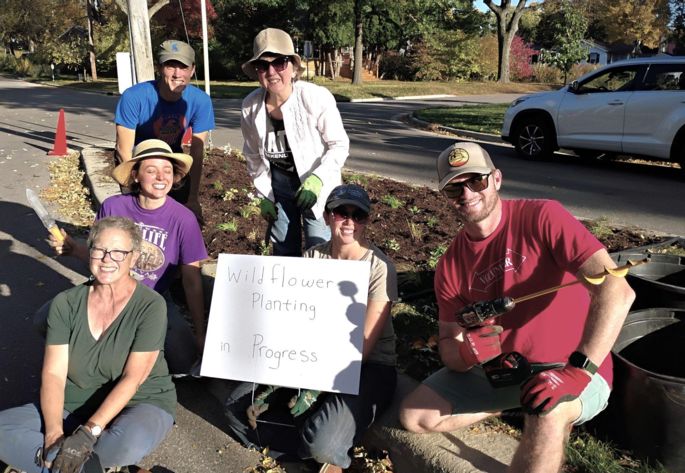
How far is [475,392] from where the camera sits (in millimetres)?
2635

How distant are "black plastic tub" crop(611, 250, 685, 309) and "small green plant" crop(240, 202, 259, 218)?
3.51 m

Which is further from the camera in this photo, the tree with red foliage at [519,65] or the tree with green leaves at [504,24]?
the tree with red foliage at [519,65]

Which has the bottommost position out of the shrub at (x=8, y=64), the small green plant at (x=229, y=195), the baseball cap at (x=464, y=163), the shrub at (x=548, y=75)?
the small green plant at (x=229, y=195)

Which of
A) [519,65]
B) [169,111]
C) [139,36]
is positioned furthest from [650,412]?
[519,65]

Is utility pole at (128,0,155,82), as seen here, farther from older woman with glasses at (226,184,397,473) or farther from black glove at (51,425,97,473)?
black glove at (51,425,97,473)

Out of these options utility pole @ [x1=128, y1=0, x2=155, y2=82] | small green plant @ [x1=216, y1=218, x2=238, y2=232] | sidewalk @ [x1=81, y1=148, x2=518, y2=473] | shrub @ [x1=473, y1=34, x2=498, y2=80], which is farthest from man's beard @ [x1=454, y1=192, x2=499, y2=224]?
shrub @ [x1=473, y1=34, x2=498, y2=80]

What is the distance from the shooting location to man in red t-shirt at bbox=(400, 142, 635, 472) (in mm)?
2170

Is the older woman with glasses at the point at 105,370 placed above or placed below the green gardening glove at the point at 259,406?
above

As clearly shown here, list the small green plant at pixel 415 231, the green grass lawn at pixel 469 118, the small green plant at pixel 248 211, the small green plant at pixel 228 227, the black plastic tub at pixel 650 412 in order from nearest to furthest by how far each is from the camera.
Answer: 1. the black plastic tub at pixel 650 412
2. the small green plant at pixel 415 231
3. the small green plant at pixel 228 227
4. the small green plant at pixel 248 211
5. the green grass lawn at pixel 469 118

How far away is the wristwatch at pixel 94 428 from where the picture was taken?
2484 millimetres

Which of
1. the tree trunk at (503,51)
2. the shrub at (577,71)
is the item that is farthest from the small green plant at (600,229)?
Result: the shrub at (577,71)

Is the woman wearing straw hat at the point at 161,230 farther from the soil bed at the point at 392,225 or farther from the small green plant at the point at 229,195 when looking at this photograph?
the small green plant at the point at 229,195

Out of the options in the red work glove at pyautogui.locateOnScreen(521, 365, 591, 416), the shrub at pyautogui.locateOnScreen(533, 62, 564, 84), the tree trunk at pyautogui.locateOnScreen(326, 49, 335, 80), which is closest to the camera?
the red work glove at pyautogui.locateOnScreen(521, 365, 591, 416)

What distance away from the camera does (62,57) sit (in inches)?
1607
